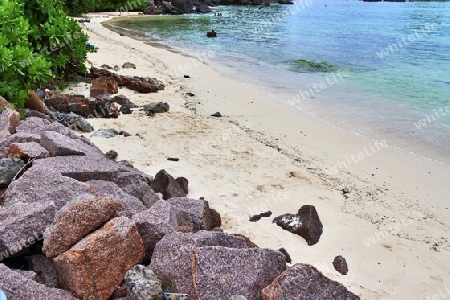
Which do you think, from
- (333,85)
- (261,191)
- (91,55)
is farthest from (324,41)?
(261,191)

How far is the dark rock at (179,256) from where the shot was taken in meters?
3.53

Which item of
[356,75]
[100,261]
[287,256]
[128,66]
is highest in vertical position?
[100,261]

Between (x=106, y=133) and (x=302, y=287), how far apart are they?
19.3ft

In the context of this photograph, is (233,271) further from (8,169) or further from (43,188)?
(8,169)

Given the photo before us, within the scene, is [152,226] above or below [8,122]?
below

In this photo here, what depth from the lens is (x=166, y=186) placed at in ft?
19.1

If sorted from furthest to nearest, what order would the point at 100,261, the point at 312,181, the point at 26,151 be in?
the point at 312,181
the point at 26,151
the point at 100,261

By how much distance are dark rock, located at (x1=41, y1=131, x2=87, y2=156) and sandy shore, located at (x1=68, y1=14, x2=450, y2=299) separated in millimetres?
1395

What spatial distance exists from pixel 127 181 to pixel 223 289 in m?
2.45

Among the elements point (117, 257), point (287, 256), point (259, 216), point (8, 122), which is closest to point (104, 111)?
point (8, 122)

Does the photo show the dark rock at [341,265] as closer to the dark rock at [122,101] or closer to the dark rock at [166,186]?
the dark rock at [166,186]

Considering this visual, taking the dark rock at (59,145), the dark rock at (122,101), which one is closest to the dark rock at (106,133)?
the dark rock at (122,101)

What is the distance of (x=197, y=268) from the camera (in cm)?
346

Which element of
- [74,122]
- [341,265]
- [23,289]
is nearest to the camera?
[23,289]
